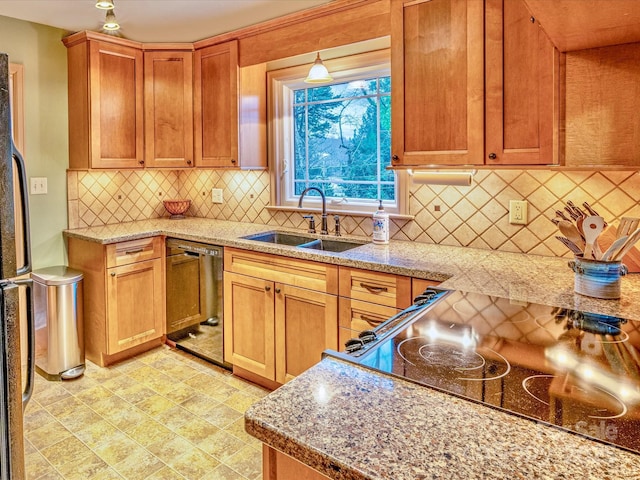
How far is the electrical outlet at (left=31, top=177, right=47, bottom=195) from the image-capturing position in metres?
3.08

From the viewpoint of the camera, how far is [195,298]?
304 cm

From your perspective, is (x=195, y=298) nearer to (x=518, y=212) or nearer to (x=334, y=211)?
(x=334, y=211)

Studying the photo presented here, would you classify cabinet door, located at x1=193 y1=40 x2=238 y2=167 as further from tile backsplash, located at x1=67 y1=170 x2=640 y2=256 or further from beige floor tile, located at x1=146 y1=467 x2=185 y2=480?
beige floor tile, located at x1=146 y1=467 x2=185 y2=480

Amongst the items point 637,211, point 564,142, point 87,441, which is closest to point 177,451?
point 87,441

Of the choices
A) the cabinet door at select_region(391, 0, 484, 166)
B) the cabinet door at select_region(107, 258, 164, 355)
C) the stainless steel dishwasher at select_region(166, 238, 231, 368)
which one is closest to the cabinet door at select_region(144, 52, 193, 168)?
the stainless steel dishwasher at select_region(166, 238, 231, 368)

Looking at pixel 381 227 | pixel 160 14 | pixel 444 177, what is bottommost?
pixel 381 227

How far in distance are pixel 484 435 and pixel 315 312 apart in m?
1.67

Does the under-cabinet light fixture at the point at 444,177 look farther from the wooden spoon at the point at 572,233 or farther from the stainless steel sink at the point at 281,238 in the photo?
Answer: the stainless steel sink at the point at 281,238

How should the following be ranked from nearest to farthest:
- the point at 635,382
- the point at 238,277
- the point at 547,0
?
the point at 635,382, the point at 547,0, the point at 238,277

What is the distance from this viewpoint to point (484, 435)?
2.47 feet

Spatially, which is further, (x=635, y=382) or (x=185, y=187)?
(x=185, y=187)

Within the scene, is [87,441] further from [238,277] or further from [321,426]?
[321,426]

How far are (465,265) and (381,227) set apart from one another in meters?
0.63

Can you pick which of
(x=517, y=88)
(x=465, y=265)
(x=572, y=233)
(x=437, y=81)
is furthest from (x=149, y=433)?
(x=517, y=88)
